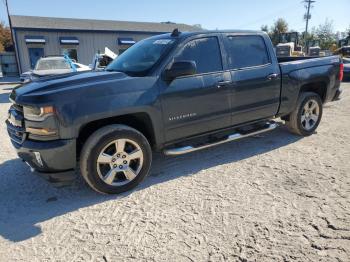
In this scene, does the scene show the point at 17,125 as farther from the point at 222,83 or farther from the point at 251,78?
the point at 251,78

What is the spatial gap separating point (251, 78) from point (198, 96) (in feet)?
3.47

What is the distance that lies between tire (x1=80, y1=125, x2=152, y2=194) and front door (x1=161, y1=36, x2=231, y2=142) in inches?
18.9

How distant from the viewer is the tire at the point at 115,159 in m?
3.62

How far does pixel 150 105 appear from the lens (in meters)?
3.91

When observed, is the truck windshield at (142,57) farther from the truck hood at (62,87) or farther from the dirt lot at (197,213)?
the dirt lot at (197,213)

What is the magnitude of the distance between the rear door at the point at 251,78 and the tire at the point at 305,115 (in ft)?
2.08

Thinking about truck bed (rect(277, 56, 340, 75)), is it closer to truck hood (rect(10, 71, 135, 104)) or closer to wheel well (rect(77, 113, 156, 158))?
wheel well (rect(77, 113, 156, 158))

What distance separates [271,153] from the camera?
16.8ft

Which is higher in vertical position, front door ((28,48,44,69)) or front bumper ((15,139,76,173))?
front door ((28,48,44,69))

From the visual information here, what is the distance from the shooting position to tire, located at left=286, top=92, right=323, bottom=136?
5.68m

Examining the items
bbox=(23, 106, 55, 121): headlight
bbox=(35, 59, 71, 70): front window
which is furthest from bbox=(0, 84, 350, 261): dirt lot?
bbox=(35, 59, 71, 70): front window

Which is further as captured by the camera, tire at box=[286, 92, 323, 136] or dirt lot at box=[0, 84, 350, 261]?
tire at box=[286, 92, 323, 136]

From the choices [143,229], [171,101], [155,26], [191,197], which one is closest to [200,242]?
[143,229]

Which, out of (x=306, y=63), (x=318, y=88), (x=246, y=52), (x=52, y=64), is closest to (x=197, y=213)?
(x=246, y=52)
